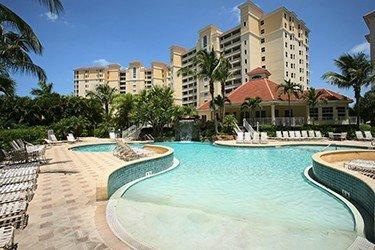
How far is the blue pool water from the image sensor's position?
4.96 m

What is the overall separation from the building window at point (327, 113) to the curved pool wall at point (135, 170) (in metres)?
25.4

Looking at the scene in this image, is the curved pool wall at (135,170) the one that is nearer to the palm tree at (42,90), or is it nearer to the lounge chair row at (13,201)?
the lounge chair row at (13,201)

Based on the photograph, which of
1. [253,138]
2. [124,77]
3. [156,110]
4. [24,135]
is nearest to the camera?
[24,135]

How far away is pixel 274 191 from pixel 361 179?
268cm

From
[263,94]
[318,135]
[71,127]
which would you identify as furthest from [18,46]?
[263,94]

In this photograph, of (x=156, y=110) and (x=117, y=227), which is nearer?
(x=117, y=227)

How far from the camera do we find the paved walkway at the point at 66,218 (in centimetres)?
447

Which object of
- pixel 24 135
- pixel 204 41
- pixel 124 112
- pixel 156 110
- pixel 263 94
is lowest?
pixel 24 135

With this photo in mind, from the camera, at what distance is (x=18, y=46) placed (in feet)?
41.2

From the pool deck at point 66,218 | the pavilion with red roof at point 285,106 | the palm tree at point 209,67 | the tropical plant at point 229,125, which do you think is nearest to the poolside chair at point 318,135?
the pavilion with red roof at point 285,106

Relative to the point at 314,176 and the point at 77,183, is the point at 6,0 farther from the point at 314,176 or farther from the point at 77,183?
the point at 314,176

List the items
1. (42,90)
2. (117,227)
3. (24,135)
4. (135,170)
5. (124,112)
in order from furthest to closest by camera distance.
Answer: (42,90) → (124,112) → (24,135) → (135,170) → (117,227)

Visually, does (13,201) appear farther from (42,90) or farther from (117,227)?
(42,90)

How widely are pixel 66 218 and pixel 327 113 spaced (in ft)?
109
